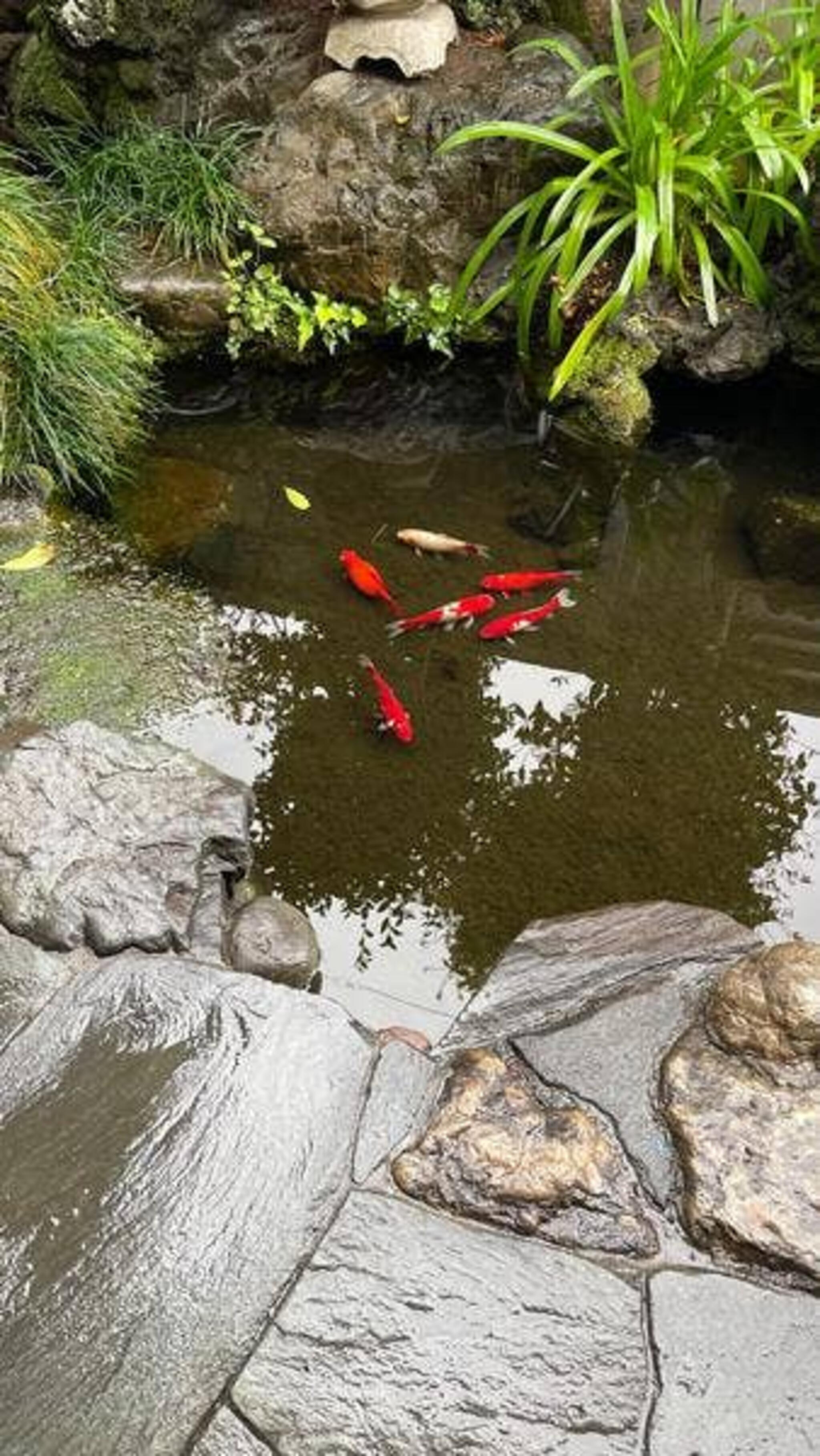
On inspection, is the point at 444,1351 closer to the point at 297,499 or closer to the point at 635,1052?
the point at 635,1052

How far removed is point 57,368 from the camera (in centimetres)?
459

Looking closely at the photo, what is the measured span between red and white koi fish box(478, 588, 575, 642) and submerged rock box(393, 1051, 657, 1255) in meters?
1.93

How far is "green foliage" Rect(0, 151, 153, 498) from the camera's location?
4.53m

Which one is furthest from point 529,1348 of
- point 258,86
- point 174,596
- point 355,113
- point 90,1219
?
point 258,86

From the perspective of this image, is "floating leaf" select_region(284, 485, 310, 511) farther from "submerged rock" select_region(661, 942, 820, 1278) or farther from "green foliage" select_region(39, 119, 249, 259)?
"submerged rock" select_region(661, 942, 820, 1278)

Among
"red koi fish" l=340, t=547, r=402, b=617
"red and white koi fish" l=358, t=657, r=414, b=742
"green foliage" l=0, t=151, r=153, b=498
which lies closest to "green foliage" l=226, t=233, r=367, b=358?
"green foliage" l=0, t=151, r=153, b=498

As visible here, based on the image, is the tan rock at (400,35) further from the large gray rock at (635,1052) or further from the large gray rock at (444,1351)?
the large gray rock at (444,1351)

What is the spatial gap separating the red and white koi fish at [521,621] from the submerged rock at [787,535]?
0.87m

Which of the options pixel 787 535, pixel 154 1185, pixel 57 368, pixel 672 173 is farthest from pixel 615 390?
pixel 154 1185

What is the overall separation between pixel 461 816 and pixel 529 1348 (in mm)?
1679

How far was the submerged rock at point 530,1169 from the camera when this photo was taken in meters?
2.46

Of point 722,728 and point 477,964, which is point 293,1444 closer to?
point 477,964

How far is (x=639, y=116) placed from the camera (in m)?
4.83

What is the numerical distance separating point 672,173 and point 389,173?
1.28 m
